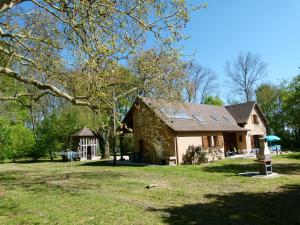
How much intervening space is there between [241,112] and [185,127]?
1334 cm

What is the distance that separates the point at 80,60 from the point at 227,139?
2637 centimetres

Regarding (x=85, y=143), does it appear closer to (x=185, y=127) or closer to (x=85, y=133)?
(x=85, y=133)

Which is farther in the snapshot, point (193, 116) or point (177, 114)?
point (193, 116)

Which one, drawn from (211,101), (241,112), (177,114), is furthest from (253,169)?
(211,101)

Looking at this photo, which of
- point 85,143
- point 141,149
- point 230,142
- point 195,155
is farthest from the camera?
point 85,143

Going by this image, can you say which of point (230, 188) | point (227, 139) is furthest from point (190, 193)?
point (227, 139)

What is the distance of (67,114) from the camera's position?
40750mm

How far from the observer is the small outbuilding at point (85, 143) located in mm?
39062

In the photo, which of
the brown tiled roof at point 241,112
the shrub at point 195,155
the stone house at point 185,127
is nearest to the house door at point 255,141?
the stone house at point 185,127

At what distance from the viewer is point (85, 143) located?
3981 centimetres

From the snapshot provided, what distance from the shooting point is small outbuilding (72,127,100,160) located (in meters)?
39.1

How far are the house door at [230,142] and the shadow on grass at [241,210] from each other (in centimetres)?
2307

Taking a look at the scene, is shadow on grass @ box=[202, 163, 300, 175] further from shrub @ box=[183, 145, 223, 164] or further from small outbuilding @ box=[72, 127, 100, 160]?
small outbuilding @ box=[72, 127, 100, 160]

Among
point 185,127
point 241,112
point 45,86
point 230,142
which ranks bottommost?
point 230,142
